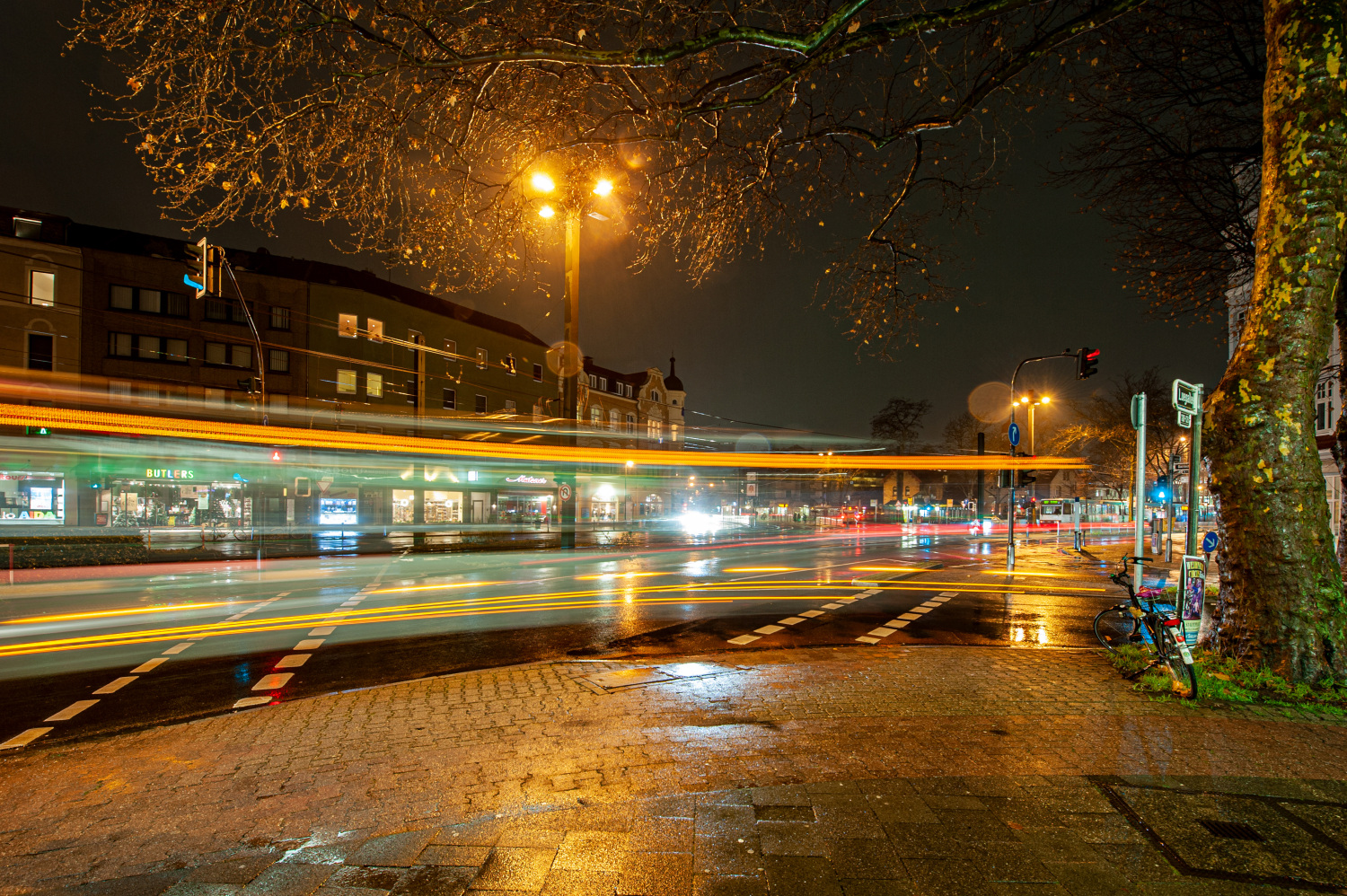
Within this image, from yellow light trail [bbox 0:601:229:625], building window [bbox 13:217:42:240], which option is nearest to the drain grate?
yellow light trail [bbox 0:601:229:625]

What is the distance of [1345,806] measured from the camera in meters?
3.71

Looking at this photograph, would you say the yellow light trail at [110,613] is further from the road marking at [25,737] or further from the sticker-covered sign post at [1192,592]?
the sticker-covered sign post at [1192,592]

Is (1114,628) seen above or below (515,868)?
below

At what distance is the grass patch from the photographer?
5.59 metres

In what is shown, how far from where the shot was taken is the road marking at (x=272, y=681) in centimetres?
687

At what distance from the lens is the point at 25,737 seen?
5410mm

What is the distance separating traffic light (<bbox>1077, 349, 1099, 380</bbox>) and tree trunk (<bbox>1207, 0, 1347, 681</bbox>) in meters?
15.5

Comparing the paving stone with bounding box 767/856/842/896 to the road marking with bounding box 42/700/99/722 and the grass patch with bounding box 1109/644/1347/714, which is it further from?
the road marking with bounding box 42/700/99/722

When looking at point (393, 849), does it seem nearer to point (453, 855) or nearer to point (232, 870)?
point (453, 855)

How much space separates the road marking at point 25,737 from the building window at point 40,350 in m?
40.5

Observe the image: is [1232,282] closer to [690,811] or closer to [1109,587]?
[1109,587]

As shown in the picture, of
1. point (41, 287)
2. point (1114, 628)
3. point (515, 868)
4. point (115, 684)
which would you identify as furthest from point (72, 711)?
point (41, 287)

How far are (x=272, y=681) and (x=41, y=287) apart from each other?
41099mm

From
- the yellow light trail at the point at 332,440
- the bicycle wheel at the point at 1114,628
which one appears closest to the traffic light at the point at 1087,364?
the yellow light trail at the point at 332,440
